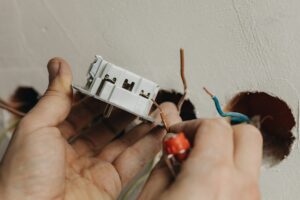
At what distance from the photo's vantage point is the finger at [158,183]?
0.58 m

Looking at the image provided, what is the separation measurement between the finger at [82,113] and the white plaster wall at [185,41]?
0.24 ft

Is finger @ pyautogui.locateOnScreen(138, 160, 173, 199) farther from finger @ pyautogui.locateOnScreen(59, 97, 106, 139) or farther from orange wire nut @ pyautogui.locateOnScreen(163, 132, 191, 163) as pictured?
finger @ pyautogui.locateOnScreen(59, 97, 106, 139)

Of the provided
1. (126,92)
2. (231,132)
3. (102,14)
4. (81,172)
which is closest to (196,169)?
(231,132)

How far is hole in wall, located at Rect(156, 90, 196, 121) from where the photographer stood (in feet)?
2.95

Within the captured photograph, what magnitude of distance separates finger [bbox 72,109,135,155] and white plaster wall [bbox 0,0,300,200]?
4.9 inches

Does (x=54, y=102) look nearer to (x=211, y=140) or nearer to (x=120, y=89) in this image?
(x=120, y=89)

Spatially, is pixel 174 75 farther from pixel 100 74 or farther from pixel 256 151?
pixel 256 151

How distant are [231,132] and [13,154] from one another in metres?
0.41

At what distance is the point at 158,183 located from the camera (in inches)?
23.1

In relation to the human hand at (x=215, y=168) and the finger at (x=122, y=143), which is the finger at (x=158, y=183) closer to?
the human hand at (x=215, y=168)

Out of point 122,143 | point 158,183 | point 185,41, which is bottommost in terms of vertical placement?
point 122,143

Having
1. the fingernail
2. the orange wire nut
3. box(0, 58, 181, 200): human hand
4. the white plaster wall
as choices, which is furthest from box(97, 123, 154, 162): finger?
the orange wire nut

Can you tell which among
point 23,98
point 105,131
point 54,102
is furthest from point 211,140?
point 23,98

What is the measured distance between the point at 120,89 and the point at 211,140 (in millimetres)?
228
